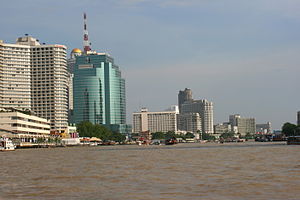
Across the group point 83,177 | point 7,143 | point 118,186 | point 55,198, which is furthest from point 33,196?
point 7,143

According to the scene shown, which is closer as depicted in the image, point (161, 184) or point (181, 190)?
point (181, 190)

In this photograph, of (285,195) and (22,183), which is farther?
(22,183)

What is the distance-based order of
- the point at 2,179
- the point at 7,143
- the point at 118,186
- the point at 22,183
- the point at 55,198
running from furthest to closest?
the point at 7,143
the point at 2,179
the point at 22,183
the point at 118,186
the point at 55,198

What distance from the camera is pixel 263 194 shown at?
106 feet

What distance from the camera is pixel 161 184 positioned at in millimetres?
38781

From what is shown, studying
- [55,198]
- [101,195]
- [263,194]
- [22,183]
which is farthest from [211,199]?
[22,183]

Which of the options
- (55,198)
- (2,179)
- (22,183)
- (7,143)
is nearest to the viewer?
(55,198)

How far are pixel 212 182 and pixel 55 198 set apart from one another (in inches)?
489

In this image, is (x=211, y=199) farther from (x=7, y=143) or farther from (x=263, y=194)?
(x=7, y=143)

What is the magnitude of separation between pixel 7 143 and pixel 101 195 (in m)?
140

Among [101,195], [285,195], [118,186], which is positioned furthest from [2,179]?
[285,195]

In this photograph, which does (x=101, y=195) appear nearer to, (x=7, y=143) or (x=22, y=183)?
(x=22, y=183)

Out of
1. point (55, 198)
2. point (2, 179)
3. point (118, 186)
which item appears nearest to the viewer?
point (55, 198)

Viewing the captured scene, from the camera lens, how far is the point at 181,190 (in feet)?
115
